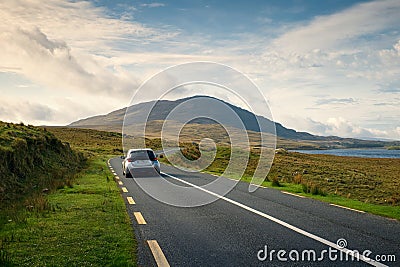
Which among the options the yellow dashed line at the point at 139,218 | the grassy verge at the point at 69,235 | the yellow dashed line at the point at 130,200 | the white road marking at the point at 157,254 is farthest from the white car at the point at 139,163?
the white road marking at the point at 157,254

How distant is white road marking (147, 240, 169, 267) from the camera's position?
5.92m

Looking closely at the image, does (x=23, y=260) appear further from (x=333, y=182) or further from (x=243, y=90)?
(x=333, y=182)

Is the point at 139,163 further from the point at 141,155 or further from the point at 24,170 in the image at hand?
the point at 24,170

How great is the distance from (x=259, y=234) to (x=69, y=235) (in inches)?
155

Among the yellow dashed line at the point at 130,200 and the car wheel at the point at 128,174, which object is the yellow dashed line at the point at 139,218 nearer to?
the yellow dashed line at the point at 130,200

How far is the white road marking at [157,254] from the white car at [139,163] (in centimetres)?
1446

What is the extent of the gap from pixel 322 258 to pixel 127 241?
3.56m

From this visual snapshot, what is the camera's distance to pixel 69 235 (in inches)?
302

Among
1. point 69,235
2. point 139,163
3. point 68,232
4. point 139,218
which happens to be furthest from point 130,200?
point 139,163

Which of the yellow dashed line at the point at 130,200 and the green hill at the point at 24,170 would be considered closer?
the yellow dashed line at the point at 130,200

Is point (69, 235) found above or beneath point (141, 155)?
beneath

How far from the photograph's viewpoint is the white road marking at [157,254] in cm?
592

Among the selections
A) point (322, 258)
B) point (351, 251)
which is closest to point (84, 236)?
point (322, 258)

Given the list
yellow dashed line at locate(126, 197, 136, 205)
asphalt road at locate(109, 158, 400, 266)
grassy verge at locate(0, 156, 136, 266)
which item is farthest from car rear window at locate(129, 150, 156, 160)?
grassy verge at locate(0, 156, 136, 266)
